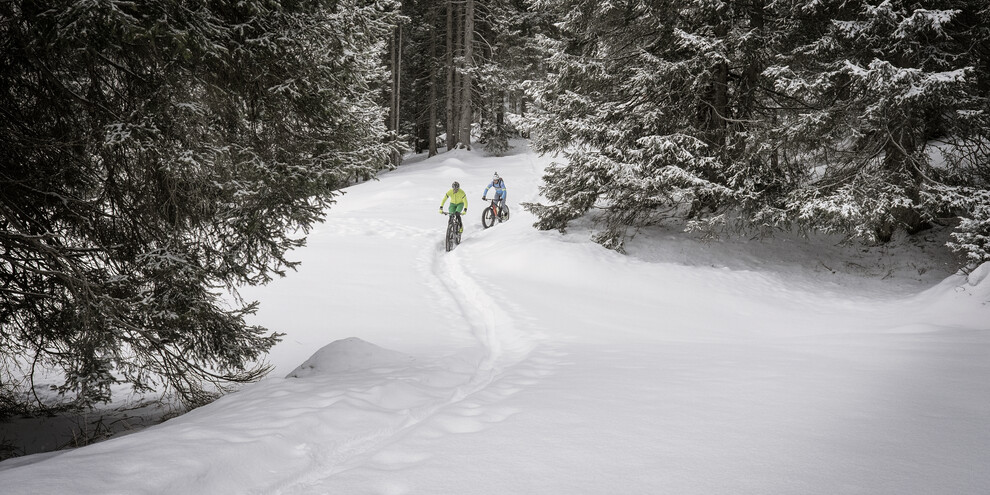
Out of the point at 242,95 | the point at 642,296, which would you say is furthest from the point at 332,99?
the point at 642,296

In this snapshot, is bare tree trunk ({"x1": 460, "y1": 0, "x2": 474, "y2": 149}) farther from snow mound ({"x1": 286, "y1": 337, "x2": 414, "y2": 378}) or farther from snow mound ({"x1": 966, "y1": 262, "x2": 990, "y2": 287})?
snow mound ({"x1": 286, "y1": 337, "x2": 414, "y2": 378})

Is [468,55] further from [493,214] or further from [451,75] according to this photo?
[493,214]

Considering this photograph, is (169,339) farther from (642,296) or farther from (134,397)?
(642,296)

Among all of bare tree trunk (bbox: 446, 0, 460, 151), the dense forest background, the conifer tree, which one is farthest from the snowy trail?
bare tree trunk (bbox: 446, 0, 460, 151)

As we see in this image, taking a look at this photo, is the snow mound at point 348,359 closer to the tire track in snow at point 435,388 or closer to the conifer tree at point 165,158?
A: the tire track in snow at point 435,388

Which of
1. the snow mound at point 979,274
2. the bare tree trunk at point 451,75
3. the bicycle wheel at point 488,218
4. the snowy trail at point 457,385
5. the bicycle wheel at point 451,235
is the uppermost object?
the bare tree trunk at point 451,75

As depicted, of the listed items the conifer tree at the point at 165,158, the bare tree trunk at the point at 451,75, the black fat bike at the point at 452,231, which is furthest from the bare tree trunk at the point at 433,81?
the conifer tree at the point at 165,158

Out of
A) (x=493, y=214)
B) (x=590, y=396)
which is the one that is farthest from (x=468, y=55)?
(x=590, y=396)

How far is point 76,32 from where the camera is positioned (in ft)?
11.0

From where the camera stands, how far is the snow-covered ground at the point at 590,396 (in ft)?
8.80

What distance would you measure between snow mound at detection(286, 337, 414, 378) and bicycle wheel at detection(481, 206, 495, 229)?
40.8 feet

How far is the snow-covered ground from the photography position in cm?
268

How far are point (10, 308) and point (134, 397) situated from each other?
2452 mm

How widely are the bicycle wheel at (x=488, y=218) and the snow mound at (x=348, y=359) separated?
1245 centimetres
